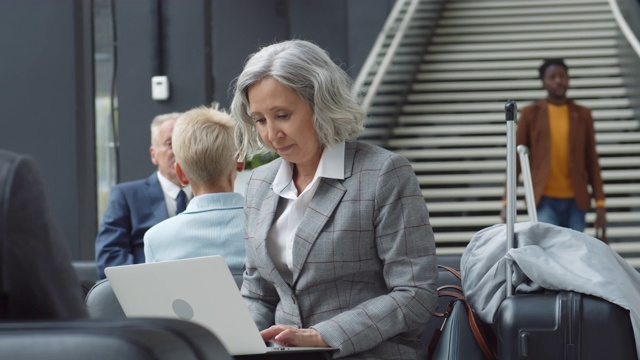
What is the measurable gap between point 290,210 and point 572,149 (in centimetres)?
609

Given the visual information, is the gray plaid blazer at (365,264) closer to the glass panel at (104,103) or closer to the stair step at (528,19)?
the glass panel at (104,103)

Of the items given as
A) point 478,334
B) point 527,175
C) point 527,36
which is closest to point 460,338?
point 478,334

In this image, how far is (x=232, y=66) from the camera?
12.6 m

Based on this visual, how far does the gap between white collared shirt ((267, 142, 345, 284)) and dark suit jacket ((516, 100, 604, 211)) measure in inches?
227

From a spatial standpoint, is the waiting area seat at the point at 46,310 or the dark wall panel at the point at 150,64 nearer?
the waiting area seat at the point at 46,310

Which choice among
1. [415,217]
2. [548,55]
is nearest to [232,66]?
[548,55]

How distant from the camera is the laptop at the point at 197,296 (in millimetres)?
2684

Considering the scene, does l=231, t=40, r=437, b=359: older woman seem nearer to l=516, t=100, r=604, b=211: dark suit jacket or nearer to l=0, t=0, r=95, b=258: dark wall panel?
l=516, t=100, r=604, b=211: dark suit jacket

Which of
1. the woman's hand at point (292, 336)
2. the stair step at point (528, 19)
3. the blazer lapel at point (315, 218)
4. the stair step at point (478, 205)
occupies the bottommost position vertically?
the stair step at point (478, 205)

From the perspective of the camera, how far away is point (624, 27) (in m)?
13.1

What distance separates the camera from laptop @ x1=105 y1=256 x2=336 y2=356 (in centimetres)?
268

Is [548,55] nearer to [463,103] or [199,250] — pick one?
[463,103]

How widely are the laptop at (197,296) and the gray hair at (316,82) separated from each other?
54 centimetres

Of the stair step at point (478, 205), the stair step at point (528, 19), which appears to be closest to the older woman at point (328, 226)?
the stair step at point (478, 205)
